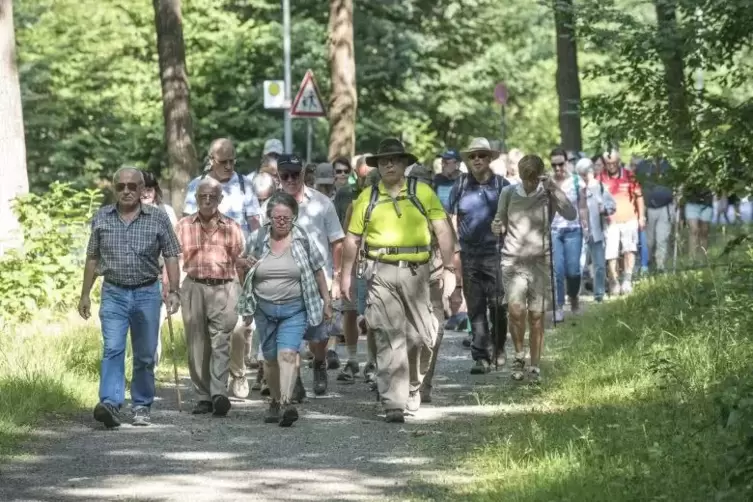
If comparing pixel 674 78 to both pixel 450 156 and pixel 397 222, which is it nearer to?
pixel 397 222

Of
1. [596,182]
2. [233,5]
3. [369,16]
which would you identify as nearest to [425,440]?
[596,182]

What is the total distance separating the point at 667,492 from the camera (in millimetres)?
8562

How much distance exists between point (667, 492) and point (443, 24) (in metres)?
44.2

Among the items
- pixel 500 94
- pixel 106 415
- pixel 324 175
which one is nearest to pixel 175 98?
pixel 500 94

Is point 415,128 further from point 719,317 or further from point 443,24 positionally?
point 719,317

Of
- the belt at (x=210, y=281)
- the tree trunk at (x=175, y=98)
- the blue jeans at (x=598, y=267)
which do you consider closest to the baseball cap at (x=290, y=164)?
the belt at (x=210, y=281)

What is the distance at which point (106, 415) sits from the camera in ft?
41.6

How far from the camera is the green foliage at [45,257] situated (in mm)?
18828

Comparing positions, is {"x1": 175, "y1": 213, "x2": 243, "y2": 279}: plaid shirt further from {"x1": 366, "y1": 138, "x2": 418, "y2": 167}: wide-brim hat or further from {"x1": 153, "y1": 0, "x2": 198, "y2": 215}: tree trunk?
{"x1": 153, "y1": 0, "x2": 198, "y2": 215}: tree trunk

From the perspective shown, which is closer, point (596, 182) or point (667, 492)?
point (667, 492)

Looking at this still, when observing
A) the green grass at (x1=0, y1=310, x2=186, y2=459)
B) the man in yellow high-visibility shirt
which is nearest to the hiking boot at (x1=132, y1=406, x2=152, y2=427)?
the green grass at (x1=0, y1=310, x2=186, y2=459)

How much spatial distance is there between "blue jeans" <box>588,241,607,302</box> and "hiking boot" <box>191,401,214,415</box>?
1051 centimetres

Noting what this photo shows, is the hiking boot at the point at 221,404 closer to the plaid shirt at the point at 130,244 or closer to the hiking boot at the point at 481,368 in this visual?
the plaid shirt at the point at 130,244

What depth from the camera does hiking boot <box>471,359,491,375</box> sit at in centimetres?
1623
